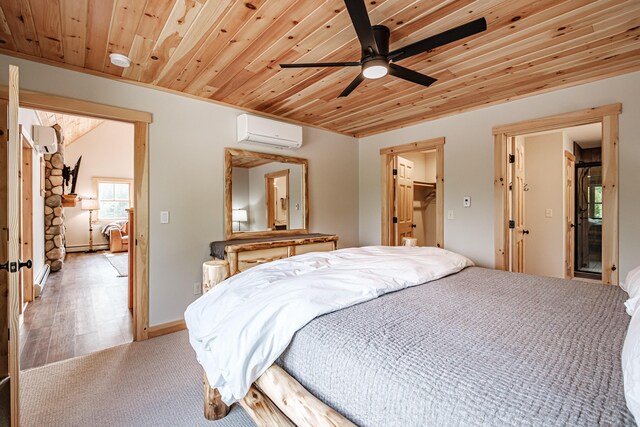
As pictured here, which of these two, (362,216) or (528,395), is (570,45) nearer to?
(528,395)

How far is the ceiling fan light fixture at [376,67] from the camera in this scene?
1.87 metres

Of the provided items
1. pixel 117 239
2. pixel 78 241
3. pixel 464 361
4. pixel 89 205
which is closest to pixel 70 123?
pixel 89 205

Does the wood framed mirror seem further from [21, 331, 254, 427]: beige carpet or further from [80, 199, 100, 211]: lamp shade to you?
[80, 199, 100, 211]: lamp shade

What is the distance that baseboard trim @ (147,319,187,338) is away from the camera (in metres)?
2.83

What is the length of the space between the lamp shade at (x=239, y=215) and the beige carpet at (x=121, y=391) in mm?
1386

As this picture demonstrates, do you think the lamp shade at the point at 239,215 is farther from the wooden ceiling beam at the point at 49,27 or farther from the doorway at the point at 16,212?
the wooden ceiling beam at the point at 49,27

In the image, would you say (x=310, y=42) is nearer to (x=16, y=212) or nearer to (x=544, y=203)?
(x=16, y=212)

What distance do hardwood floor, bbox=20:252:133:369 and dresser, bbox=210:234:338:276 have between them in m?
1.16

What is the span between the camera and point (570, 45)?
2.14 meters

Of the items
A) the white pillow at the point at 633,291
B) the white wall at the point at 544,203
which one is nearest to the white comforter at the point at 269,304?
the white pillow at the point at 633,291

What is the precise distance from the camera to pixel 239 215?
3.44 m

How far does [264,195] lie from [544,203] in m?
4.13

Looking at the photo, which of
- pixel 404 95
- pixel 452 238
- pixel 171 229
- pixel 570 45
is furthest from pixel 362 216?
pixel 570 45

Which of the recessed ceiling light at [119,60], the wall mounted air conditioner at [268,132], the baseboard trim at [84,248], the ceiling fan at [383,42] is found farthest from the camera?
the baseboard trim at [84,248]
